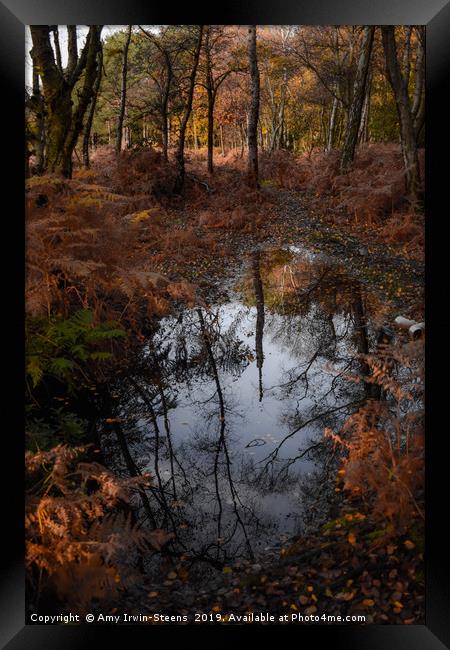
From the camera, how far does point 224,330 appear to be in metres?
7.14

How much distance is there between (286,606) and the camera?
303 cm

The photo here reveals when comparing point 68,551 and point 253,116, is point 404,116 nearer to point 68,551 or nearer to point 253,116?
point 253,116

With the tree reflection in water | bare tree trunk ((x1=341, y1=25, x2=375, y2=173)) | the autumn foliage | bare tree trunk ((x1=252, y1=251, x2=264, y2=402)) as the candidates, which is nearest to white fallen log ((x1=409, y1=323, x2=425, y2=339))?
the tree reflection in water

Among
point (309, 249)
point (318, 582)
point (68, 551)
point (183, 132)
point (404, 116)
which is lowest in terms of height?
point (318, 582)

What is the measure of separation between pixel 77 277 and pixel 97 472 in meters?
2.46

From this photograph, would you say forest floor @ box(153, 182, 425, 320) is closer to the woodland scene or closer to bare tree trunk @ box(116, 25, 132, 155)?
the woodland scene

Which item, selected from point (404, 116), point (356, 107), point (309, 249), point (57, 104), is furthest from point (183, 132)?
point (57, 104)

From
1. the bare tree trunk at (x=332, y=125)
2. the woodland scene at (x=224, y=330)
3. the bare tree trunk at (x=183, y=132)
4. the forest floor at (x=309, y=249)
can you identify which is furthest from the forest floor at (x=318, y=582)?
the bare tree trunk at (x=332, y=125)

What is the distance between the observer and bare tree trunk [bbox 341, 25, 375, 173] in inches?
404

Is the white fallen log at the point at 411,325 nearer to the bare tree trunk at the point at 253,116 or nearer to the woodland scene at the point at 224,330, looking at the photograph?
the woodland scene at the point at 224,330
